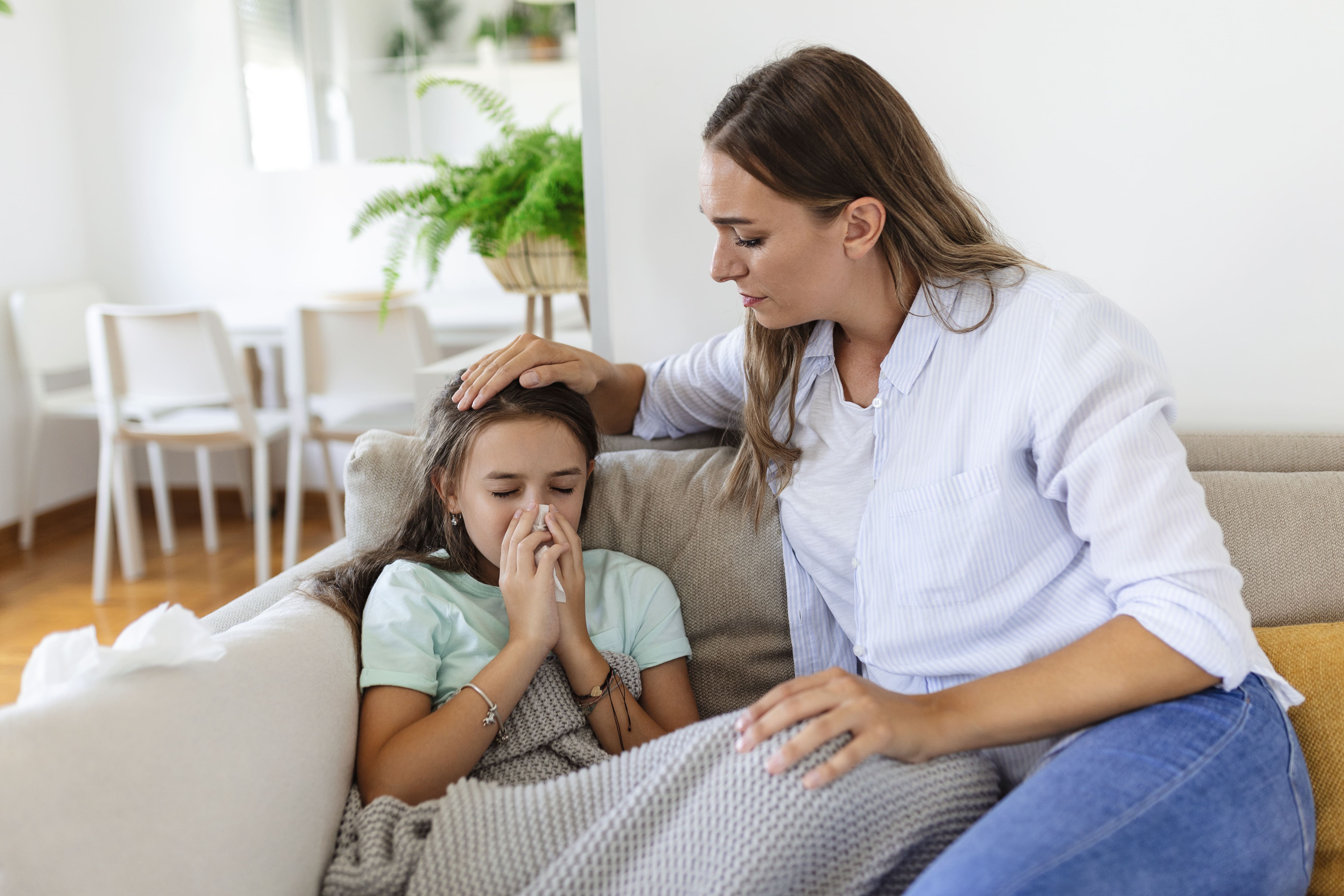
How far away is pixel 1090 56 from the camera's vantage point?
4.54ft

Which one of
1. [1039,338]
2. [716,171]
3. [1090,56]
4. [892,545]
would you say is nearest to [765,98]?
[716,171]

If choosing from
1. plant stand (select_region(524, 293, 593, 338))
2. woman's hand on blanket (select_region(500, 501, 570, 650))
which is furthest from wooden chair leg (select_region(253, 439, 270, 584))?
woman's hand on blanket (select_region(500, 501, 570, 650))

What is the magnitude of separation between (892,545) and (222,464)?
327 centimetres

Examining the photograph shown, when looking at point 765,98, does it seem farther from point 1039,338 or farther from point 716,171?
point 1039,338

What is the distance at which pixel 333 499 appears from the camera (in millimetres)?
2928

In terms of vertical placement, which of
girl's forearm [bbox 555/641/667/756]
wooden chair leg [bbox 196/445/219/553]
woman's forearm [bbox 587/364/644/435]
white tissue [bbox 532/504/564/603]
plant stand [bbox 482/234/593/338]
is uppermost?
plant stand [bbox 482/234/593/338]

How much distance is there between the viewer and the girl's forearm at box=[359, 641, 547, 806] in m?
0.98

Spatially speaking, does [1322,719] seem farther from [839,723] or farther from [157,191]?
[157,191]

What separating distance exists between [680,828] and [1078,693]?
363 millimetres

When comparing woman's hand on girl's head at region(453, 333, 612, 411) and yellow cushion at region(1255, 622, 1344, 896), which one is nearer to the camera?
yellow cushion at region(1255, 622, 1344, 896)

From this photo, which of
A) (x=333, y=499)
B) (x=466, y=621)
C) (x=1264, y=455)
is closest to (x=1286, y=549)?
(x=1264, y=455)

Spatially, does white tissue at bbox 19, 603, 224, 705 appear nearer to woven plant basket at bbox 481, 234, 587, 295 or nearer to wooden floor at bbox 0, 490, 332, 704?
woven plant basket at bbox 481, 234, 587, 295

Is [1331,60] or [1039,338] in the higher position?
[1331,60]

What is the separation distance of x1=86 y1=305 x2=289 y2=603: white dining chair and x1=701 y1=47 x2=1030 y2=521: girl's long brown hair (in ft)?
7.00
